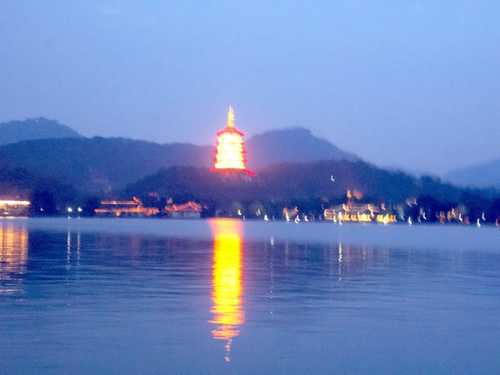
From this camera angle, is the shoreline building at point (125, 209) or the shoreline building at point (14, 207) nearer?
the shoreline building at point (14, 207)

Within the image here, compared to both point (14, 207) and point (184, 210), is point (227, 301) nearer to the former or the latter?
point (14, 207)

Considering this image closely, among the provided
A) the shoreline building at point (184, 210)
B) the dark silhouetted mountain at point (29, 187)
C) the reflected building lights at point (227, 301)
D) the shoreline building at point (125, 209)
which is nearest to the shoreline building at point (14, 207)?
the dark silhouetted mountain at point (29, 187)

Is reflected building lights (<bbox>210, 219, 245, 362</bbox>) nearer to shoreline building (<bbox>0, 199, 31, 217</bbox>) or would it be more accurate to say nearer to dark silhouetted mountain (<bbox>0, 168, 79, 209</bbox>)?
shoreline building (<bbox>0, 199, 31, 217</bbox>)

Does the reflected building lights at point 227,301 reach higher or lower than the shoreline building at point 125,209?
lower

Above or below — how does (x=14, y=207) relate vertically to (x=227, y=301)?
above

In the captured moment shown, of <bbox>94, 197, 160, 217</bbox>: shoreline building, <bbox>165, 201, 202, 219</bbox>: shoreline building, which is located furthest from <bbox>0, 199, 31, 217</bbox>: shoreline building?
<bbox>165, 201, 202, 219</bbox>: shoreline building

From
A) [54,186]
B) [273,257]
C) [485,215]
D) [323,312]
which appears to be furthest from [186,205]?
[323,312]

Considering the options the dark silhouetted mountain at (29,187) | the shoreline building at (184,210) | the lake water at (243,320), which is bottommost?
the lake water at (243,320)

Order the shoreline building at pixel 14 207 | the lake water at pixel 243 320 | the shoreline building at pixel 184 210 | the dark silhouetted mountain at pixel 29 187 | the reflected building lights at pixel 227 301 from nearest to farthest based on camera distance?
the lake water at pixel 243 320 → the reflected building lights at pixel 227 301 → the shoreline building at pixel 14 207 → the shoreline building at pixel 184 210 → the dark silhouetted mountain at pixel 29 187

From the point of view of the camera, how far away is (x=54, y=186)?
18875cm

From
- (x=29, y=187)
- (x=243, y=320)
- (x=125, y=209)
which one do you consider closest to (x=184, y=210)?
(x=125, y=209)

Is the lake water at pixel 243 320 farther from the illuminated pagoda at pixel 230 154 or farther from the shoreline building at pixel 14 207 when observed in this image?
the illuminated pagoda at pixel 230 154

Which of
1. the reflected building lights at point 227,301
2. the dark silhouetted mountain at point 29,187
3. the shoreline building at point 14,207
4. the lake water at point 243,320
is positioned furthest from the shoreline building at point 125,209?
the lake water at point 243,320

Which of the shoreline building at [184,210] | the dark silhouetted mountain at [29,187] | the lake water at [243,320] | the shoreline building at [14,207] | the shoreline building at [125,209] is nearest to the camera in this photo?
the lake water at [243,320]
